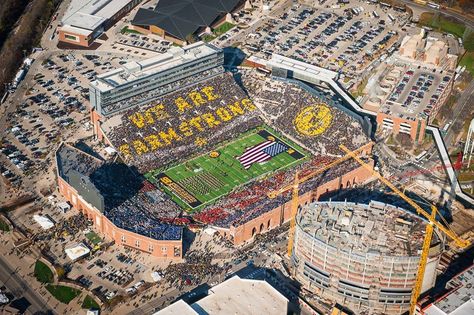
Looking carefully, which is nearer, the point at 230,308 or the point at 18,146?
the point at 230,308

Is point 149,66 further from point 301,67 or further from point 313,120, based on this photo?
point 301,67

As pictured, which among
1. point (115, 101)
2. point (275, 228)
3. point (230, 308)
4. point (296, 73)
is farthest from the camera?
point (296, 73)

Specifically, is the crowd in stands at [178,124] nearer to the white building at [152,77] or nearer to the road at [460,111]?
the white building at [152,77]

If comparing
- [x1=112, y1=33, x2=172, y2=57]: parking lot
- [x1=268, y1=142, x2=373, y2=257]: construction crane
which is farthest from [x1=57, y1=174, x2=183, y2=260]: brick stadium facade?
[x1=112, y1=33, x2=172, y2=57]: parking lot

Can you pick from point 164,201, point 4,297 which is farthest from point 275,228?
point 4,297

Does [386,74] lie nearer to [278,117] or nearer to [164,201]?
[278,117]

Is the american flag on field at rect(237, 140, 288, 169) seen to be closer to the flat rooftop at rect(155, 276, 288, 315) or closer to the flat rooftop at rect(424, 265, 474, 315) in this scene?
the flat rooftop at rect(155, 276, 288, 315)

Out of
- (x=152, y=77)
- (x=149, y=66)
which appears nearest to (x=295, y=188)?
(x=152, y=77)
